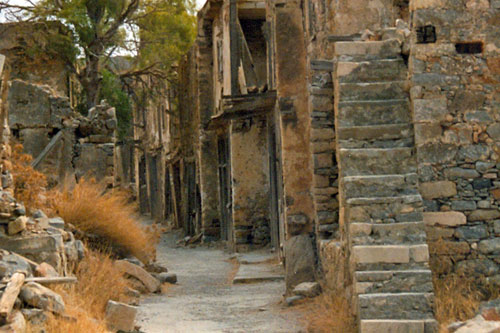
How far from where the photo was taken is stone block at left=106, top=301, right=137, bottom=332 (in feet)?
20.1

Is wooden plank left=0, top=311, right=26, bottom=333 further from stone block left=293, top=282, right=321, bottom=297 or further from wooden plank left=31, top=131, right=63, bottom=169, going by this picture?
wooden plank left=31, top=131, right=63, bottom=169

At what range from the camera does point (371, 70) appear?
276 inches

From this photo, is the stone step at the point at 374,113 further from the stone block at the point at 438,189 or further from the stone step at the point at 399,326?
the stone step at the point at 399,326

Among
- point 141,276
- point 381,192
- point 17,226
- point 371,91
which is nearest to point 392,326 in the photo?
point 381,192

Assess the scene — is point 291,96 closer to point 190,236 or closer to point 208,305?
point 208,305

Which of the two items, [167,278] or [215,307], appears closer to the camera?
[215,307]

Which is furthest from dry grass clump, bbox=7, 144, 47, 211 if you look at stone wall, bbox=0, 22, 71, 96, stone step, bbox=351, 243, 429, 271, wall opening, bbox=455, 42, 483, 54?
stone wall, bbox=0, 22, 71, 96

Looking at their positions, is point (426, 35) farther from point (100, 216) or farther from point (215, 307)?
point (100, 216)

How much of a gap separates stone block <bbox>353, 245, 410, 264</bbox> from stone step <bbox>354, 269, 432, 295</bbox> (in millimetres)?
121

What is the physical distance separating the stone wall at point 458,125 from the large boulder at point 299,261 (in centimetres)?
189

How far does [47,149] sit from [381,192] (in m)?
6.59

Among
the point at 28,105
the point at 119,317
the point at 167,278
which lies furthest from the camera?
the point at 28,105

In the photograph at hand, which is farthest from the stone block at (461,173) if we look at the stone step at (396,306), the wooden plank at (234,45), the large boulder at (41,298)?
the wooden plank at (234,45)

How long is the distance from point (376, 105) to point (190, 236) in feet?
42.8
